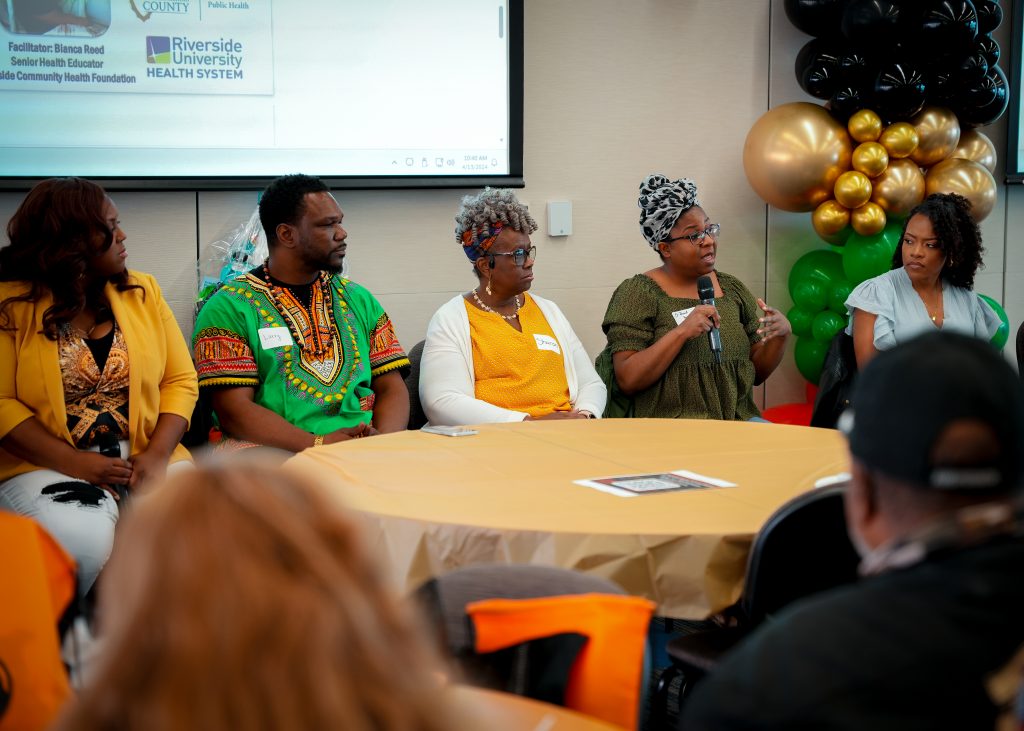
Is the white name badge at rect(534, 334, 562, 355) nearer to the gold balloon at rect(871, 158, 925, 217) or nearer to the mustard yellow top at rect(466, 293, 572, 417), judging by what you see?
the mustard yellow top at rect(466, 293, 572, 417)

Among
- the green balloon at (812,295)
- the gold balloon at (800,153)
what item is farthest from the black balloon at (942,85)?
the green balloon at (812,295)

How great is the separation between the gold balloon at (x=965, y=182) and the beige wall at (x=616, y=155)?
0.78 metres

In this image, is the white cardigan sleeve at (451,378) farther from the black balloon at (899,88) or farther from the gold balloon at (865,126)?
the black balloon at (899,88)

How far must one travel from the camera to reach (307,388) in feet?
11.3

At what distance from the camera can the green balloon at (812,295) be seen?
4.82 m

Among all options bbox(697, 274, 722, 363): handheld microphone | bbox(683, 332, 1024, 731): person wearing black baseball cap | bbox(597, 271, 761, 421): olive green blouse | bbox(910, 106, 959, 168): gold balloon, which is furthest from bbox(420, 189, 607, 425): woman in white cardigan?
bbox(683, 332, 1024, 731): person wearing black baseball cap

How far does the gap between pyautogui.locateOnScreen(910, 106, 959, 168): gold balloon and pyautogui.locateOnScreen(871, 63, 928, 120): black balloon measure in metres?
0.13

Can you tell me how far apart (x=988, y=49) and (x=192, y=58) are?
11.4 feet

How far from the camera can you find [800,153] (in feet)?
14.7

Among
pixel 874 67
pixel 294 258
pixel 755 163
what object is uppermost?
pixel 874 67

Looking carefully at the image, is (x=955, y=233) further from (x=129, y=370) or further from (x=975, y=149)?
(x=129, y=370)

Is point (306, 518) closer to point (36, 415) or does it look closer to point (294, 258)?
point (36, 415)

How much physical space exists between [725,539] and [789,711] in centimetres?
98

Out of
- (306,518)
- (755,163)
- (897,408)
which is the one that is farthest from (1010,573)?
(755,163)
